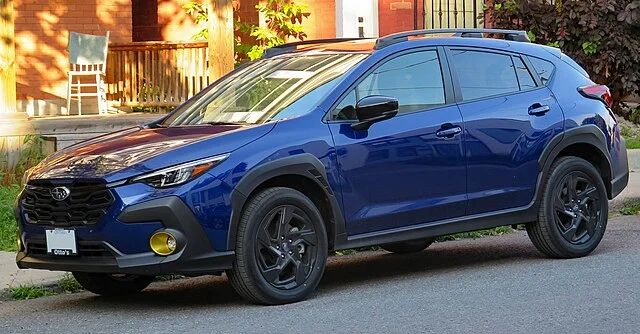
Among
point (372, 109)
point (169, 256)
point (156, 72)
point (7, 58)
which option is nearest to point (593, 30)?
point (156, 72)

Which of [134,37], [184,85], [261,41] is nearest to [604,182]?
[184,85]

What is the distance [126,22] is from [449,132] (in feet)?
35.3

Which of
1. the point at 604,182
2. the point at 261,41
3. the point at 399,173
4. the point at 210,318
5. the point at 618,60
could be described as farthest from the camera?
the point at 261,41

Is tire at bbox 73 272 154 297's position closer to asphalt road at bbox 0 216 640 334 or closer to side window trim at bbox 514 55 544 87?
asphalt road at bbox 0 216 640 334

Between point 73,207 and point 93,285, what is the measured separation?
1.02 metres

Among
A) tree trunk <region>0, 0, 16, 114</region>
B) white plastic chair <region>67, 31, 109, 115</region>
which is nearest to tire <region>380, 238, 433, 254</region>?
tree trunk <region>0, 0, 16, 114</region>

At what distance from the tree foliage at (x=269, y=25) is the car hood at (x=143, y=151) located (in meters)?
10.9

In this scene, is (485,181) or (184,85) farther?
(184,85)

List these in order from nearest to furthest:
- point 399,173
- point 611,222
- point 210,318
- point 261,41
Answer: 1. point 210,318
2. point 399,173
3. point 611,222
4. point 261,41

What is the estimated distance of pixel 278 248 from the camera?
788 centimetres

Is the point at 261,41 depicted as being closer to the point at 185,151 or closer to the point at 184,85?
the point at 184,85

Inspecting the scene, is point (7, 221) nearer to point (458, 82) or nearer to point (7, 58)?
point (7, 58)

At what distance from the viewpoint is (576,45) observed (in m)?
17.8

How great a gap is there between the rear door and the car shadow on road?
0.63m
